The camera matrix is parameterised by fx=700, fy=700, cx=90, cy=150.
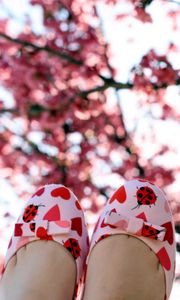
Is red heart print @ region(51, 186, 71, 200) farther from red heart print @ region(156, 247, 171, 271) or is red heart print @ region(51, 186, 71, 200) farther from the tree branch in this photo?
the tree branch

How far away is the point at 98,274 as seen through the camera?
49.3 inches

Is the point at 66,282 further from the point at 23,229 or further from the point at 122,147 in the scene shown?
the point at 122,147

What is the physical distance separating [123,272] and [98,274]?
45 millimetres

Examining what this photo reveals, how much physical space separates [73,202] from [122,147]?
1302mm

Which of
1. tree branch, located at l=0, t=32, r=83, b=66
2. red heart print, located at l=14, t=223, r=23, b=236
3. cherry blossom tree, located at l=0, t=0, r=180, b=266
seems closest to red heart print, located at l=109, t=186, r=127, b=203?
red heart print, located at l=14, t=223, r=23, b=236

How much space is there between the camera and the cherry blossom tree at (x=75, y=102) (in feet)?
8.00

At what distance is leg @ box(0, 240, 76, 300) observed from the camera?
1.25 metres

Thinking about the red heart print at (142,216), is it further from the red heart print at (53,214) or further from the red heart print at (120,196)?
the red heart print at (53,214)

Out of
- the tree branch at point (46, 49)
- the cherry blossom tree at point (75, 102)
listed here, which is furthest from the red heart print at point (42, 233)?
the tree branch at point (46, 49)

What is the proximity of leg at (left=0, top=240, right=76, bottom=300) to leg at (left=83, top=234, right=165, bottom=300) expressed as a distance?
4 centimetres

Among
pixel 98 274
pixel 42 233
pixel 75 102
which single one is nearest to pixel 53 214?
pixel 42 233

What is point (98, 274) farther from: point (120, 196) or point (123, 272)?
→ point (120, 196)

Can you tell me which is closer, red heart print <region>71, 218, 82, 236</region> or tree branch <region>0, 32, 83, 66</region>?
red heart print <region>71, 218, 82, 236</region>

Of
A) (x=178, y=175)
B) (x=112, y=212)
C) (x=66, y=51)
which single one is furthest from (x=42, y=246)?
(x=178, y=175)
